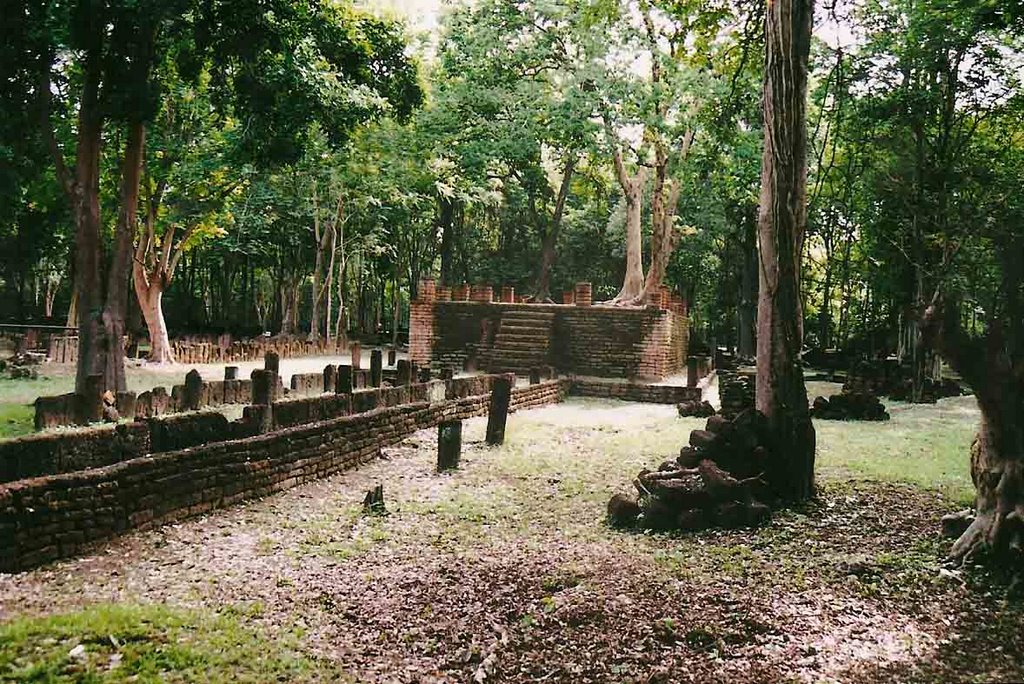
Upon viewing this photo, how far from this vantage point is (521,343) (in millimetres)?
22609

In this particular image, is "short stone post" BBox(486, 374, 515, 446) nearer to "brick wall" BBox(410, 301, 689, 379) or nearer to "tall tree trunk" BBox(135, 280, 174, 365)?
"brick wall" BBox(410, 301, 689, 379)

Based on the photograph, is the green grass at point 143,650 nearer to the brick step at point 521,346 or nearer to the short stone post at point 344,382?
the short stone post at point 344,382

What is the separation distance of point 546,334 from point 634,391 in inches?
173

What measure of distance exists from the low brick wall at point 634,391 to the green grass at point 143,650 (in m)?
14.5

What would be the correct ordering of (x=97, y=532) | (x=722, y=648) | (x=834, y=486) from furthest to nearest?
1. (x=834, y=486)
2. (x=97, y=532)
3. (x=722, y=648)

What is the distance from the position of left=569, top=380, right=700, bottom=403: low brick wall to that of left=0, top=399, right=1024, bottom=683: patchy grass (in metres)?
9.80

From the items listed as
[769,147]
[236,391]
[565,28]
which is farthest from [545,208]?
[769,147]

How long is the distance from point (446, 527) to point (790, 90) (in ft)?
18.4

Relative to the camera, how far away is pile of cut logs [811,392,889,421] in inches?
583

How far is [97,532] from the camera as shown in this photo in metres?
6.02

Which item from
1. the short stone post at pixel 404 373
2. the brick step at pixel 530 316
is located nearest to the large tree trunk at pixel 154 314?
the brick step at pixel 530 316

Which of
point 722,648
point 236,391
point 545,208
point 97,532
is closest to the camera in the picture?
point 722,648

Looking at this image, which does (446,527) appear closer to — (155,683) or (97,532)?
(97,532)

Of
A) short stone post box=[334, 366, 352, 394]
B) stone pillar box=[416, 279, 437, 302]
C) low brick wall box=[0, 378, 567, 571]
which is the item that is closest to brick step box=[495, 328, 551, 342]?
stone pillar box=[416, 279, 437, 302]
